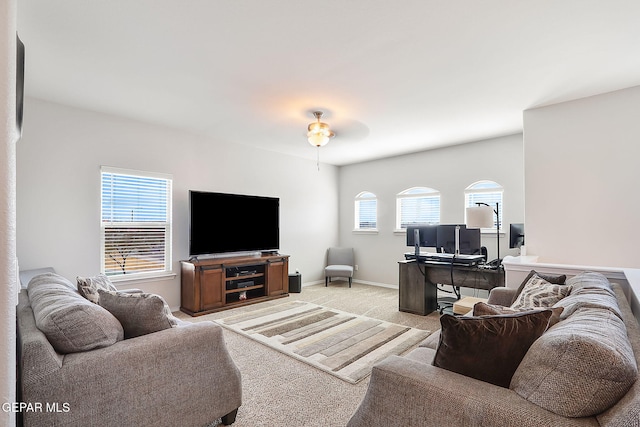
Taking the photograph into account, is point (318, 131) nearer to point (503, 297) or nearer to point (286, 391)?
point (503, 297)

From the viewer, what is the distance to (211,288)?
Answer: 446 cm

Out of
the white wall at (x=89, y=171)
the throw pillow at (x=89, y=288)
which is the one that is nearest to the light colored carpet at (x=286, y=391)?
the throw pillow at (x=89, y=288)

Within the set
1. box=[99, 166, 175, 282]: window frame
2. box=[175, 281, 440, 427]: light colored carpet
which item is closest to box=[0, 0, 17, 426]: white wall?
box=[175, 281, 440, 427]: light colored carpet

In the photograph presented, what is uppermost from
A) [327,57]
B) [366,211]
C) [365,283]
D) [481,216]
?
[327,57]

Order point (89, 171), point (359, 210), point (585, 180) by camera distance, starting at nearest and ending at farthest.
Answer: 1. point (585, 180)
2. point (89, 171)
3. point (359, 210)

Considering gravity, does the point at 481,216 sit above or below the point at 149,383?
above

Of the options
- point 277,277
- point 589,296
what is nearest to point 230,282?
point 277,277

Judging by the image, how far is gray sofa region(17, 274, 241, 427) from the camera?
1.35 metres

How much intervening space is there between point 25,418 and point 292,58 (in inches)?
104

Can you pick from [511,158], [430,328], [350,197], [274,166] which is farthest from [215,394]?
[350,197]

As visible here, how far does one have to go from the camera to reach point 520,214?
479 cm

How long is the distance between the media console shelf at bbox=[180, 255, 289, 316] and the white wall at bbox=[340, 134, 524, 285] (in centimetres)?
197

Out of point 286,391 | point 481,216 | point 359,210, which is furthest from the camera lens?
point 359,210

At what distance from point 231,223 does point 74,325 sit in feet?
11.2
